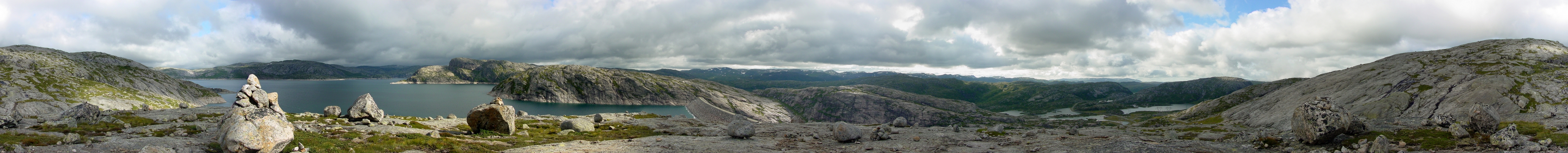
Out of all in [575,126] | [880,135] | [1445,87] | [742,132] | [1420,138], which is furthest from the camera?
[1445,87]

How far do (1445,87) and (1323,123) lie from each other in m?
126

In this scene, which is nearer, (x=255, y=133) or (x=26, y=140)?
(x=26, y=140)

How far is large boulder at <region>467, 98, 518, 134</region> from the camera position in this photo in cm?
4778

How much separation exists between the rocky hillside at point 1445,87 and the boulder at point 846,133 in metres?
53.1

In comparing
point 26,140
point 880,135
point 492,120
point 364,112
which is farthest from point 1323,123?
point 364,112

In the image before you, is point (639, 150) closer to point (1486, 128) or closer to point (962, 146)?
point (962, 146)

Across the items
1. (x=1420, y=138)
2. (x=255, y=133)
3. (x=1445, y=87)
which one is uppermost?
(x=1445, y=87)

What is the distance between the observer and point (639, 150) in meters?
38.6

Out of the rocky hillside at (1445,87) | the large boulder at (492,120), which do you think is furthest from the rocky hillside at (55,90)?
the rocky hillside at (1445,87)

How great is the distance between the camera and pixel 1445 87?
107 meters

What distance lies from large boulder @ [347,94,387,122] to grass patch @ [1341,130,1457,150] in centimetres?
8405

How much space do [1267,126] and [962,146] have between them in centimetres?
11911

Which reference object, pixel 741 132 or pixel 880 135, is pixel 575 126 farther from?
pixel 880 135

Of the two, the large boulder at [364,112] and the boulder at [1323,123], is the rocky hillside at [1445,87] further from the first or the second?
the large boulder at [364,112]
